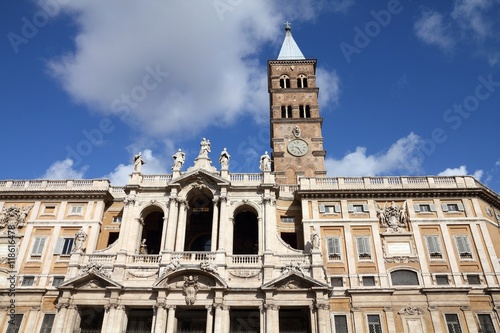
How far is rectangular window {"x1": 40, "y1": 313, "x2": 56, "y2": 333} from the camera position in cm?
3153

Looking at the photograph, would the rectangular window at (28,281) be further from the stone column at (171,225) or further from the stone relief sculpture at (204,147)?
the stone relief sculpture at (204,147)

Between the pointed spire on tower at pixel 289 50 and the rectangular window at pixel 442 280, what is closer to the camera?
the rectangular window at pixel 442 280

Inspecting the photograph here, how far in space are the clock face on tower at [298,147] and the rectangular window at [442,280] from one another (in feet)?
68.5

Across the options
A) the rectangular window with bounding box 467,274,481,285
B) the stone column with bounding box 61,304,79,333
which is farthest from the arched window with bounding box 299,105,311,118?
the stone column with bounding box 61,304,79,333

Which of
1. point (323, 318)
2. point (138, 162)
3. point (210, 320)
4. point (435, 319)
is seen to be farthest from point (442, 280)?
point (138, 162)

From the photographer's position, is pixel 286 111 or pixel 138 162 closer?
pixel 138 162

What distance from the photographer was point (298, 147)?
4909 cm

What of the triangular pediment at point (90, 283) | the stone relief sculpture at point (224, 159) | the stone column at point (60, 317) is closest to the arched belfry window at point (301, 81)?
the stone relief sculpture at point (224, 159)

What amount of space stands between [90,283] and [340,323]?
62.1 ft

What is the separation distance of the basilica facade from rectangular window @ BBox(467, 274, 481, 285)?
0.09 meters

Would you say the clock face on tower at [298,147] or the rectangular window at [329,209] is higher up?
the clock face on tower at [298,147]

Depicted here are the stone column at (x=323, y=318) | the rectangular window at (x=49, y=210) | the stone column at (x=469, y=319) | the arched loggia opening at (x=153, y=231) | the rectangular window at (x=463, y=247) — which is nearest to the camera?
the stone column at (x=323, y=318)

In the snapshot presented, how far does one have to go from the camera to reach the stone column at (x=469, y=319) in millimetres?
30178

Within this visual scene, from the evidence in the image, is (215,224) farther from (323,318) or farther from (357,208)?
(357,208)
